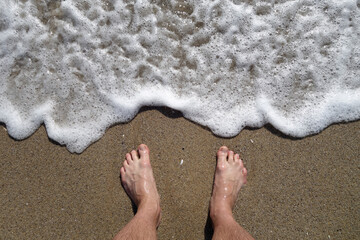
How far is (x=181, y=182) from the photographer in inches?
74.3

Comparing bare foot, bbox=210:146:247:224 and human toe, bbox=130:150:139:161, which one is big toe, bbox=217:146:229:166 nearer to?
bare foot, bbox=210:146:247:224

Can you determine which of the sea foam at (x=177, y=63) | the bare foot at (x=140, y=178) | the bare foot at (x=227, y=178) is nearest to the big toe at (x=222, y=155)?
the bare foot at (x=227, y=178)

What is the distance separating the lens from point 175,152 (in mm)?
1896

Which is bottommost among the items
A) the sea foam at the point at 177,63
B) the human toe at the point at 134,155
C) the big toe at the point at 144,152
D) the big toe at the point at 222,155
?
the human toe at the point at 134,155

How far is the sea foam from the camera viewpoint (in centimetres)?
195

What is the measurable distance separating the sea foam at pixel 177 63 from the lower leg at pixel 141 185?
314mm

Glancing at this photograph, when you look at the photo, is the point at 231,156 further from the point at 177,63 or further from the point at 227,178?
the point at 177,63

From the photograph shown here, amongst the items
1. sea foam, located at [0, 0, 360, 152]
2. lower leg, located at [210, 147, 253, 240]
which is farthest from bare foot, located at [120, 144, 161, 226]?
lower leg, located at [210, 147, 253, 240]

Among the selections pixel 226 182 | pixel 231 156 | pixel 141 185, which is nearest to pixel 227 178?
pixel 226 182

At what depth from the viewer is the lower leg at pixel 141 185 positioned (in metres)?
1.80

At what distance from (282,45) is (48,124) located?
75.0 inches

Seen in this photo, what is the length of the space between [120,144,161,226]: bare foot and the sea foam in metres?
0.30

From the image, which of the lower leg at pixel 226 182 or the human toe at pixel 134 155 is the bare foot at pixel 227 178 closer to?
the lower leg at pixel 226 182

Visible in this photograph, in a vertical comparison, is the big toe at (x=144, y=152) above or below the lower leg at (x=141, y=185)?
above
